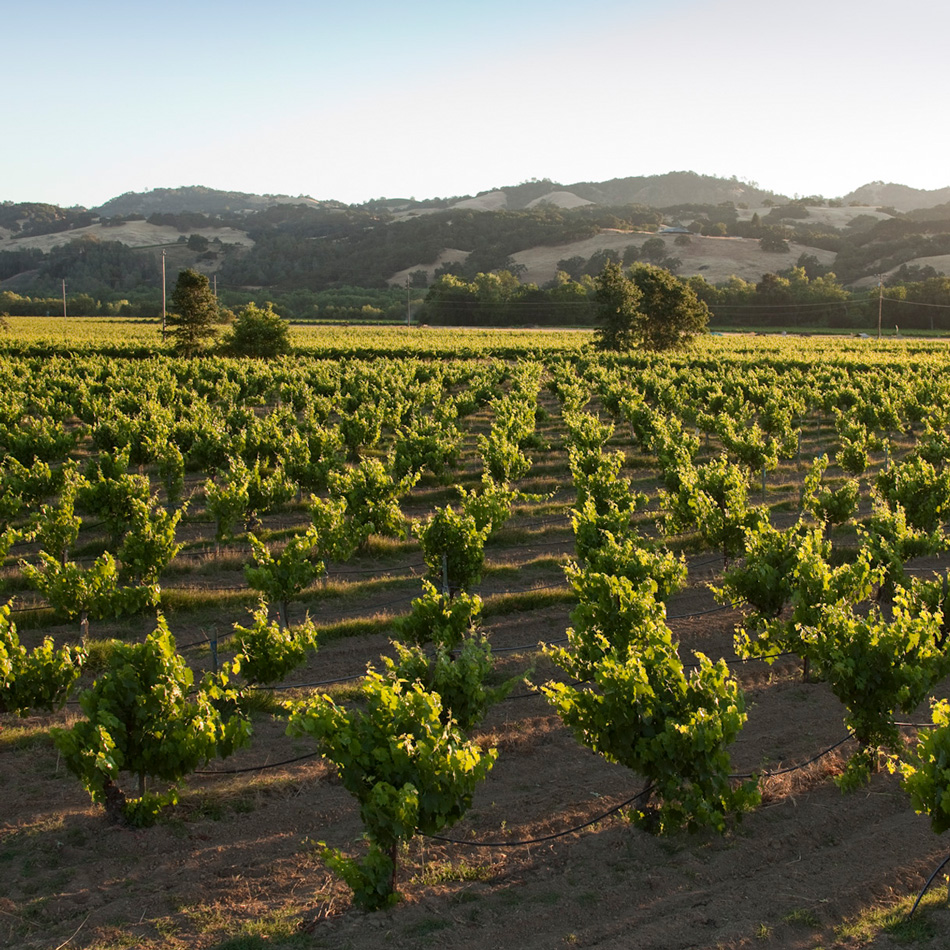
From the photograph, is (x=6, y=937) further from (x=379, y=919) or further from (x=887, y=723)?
(x=887, y=723)

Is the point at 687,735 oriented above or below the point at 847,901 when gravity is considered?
above

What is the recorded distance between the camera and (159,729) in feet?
29.2

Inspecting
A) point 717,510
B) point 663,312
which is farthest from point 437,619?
point 663,312

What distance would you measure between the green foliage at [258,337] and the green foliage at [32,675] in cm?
4571

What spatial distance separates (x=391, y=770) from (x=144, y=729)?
2.91 m

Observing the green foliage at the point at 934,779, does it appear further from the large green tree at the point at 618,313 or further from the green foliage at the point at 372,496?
the large green tree at the point at 618,313

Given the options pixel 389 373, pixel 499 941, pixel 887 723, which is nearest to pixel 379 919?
pixel 499 941

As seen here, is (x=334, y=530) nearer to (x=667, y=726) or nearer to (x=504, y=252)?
(x=667, y=726)

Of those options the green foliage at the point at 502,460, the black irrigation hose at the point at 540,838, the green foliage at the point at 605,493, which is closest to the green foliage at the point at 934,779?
the black irrigation hose at the point at 540,838

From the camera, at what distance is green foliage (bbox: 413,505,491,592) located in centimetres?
1455

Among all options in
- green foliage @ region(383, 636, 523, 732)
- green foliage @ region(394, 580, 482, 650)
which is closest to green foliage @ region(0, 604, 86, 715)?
green foliage @ region(383, 636, 523, 732)

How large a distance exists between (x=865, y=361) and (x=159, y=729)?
4914cm

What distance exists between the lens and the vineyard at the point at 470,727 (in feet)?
25.5

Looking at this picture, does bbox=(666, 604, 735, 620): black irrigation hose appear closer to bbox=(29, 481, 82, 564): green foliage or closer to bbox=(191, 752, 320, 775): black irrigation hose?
bbox=(191, 752, 320, 775): black irrigation hose
